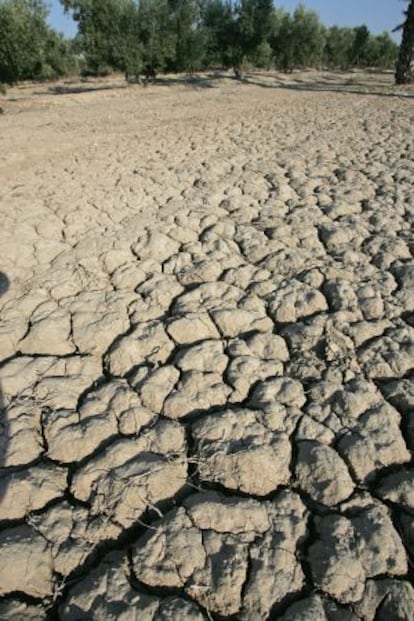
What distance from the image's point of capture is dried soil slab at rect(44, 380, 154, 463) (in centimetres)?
154

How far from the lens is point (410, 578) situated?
3.84 ft

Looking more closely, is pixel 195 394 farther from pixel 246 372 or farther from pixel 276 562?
pixel 276 562

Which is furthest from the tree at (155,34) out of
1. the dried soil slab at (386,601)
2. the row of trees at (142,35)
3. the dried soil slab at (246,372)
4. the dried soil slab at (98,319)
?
the dried soil slab at (386,601)

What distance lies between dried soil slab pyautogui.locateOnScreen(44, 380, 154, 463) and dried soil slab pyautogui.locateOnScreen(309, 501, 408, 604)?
77 centimetres

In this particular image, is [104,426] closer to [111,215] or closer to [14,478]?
[14,478]

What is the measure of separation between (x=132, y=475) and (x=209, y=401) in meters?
0.44

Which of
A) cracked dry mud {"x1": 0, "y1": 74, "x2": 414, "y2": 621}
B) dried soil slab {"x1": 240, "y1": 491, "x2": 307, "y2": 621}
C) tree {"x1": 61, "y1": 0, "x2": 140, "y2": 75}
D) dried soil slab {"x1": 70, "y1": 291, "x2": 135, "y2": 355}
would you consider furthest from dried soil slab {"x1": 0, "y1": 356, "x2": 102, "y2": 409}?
→ tree {"x1": 61, "y1": 0, "x2": 140, "y2": 75}

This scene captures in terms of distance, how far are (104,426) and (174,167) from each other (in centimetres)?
324

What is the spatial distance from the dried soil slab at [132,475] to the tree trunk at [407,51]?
1193cm

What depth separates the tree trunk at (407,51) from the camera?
968 centimetres

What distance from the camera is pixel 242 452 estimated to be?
1480 mm

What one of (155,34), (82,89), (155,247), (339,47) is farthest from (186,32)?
(339,47)

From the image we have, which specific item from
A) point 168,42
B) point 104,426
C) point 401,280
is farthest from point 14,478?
point 168,42

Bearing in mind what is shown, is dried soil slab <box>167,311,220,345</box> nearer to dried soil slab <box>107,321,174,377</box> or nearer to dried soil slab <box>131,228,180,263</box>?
dried soil slab <box>107,321,174,377</box>
